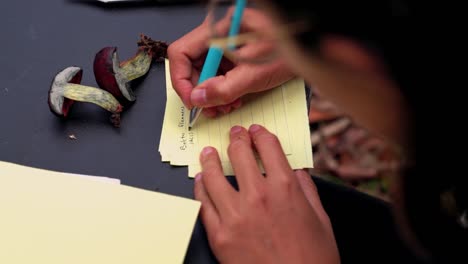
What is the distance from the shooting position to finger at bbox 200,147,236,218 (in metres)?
0.55

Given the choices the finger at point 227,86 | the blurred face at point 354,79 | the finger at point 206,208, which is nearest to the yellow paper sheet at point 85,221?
the finger at point 206,208

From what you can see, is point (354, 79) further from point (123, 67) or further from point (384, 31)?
point (123, 67)

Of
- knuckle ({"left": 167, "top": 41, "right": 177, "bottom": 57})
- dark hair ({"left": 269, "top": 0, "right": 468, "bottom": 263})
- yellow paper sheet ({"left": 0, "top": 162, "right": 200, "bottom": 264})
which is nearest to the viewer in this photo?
dark hair ({"left": 269, "top": 0, "right": 468, "bottom": 263})

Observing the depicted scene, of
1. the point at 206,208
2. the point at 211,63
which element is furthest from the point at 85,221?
the point at 211,63

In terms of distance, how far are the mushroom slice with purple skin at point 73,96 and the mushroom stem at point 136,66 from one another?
0.13 feet

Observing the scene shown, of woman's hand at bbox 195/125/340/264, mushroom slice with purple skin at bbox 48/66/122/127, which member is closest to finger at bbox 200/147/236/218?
woman's hand at bbox 195/125/340/264

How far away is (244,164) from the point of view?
0.56 m

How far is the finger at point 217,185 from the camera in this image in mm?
549

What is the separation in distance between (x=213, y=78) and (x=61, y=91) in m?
0.19

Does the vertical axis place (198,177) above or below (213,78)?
below

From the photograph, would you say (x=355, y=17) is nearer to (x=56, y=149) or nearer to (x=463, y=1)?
(x=463, y=1)

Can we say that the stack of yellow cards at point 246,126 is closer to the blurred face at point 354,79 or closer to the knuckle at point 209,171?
the knuckle at point 209,171

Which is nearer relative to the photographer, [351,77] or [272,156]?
[351,77]

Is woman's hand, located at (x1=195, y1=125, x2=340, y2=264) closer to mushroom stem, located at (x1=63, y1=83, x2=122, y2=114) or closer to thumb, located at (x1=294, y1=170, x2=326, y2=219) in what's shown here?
thumb, located at (x1=294, y1=170, x2=326, y2=219)
